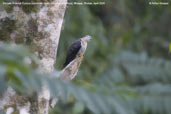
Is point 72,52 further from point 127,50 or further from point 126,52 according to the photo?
point 127,50

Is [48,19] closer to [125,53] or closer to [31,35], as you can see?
[31,35]

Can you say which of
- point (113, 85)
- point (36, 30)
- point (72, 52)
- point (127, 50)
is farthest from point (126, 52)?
point (36, 30)

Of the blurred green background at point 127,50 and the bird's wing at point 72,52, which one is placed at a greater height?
the bird's wing at point 72,52

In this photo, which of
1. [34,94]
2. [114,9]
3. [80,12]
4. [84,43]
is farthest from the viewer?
[114,9]

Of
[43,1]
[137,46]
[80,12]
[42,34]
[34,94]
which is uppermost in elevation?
[43,1]

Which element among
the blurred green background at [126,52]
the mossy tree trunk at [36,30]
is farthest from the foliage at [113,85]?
the mossy tree trunk at [36,30]

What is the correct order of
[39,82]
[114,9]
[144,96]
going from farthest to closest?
[114,9]
[144,96]
[39,82]

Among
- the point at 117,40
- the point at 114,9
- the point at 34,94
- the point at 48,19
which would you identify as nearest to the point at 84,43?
the point at 48,19

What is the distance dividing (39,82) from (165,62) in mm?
6231

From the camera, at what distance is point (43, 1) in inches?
137

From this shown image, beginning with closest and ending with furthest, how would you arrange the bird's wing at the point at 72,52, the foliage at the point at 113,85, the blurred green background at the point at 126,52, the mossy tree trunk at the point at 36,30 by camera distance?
the foliage at the point at 113,85, the mossy tree trunk at the point at 36,30, the bird's wing at the point at 72,52, the blurred green background at the point at 126,52

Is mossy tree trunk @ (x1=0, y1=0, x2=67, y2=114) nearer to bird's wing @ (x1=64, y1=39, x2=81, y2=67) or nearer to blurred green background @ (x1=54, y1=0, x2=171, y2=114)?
bird's wing @ (x1=64, y1=39, x2=81, y2=67)

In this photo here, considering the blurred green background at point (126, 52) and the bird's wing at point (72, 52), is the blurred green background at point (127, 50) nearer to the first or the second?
the blurred green background at point (126, 52)

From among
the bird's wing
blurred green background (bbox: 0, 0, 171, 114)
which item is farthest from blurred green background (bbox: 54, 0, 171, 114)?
the bird's wing
